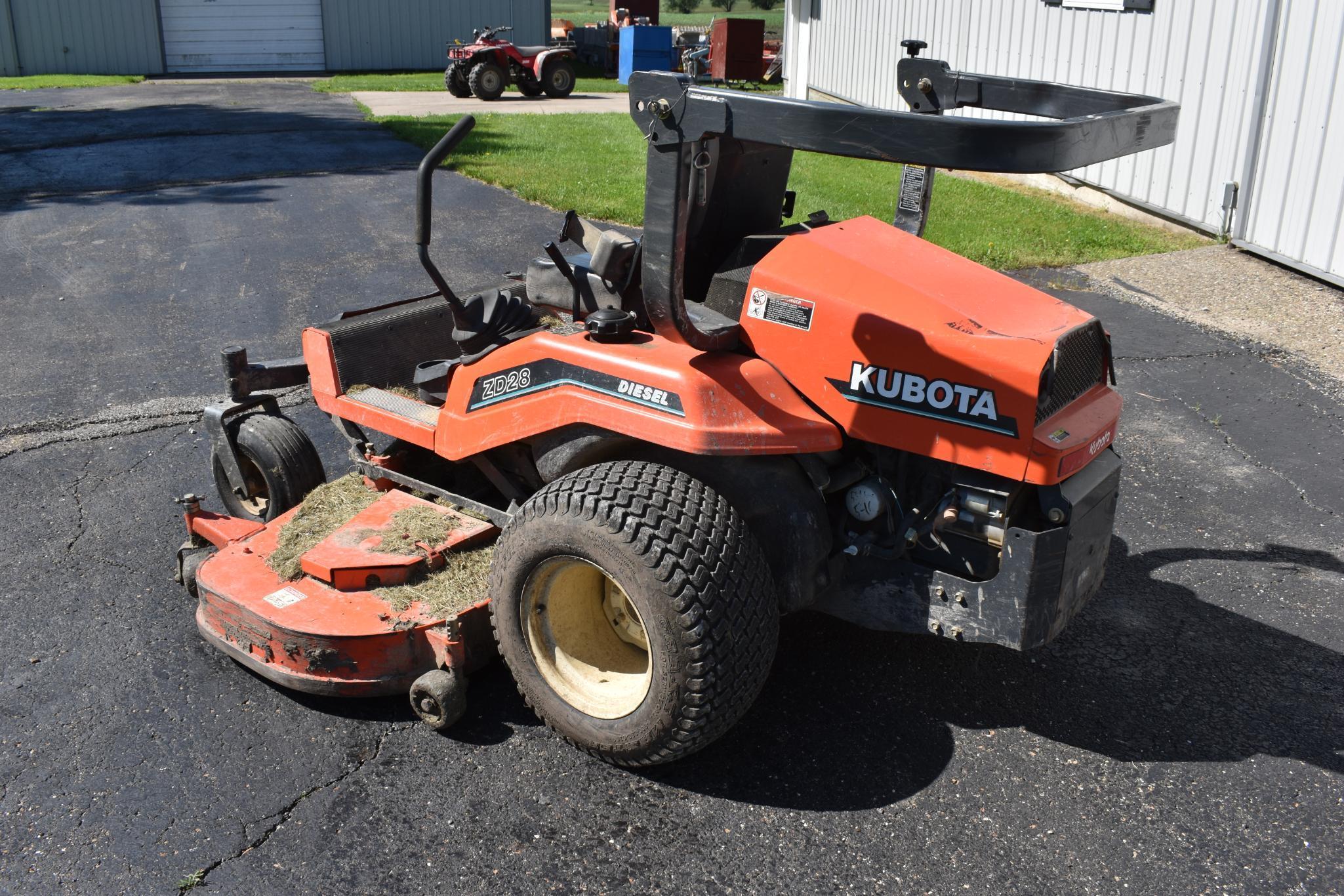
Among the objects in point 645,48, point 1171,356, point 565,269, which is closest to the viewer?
point 565,269

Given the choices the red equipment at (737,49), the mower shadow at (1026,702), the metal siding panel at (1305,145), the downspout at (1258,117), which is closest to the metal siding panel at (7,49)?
the red equipment at (737,49)

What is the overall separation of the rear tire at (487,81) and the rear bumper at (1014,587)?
17.9m

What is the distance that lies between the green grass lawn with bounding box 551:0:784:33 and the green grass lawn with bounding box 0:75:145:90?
2781cm

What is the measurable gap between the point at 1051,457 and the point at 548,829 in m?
1.67

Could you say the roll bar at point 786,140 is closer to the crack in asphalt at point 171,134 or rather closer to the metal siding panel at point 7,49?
the crack in asphalt at point 171,134

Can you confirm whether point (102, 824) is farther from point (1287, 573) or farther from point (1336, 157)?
point (1336, 157)

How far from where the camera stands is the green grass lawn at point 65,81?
72.3 ft

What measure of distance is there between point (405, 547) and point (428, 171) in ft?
3.96

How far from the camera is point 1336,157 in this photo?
813 cm

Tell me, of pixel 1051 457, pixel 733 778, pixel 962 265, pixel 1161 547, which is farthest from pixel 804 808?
pixel 1161 547

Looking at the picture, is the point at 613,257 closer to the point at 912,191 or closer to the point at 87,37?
the point at 912,191

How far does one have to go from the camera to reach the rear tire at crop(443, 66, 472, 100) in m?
19.8

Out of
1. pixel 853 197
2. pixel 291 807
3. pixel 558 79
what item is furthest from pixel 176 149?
pixel 291 807

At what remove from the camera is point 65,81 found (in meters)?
23.1
